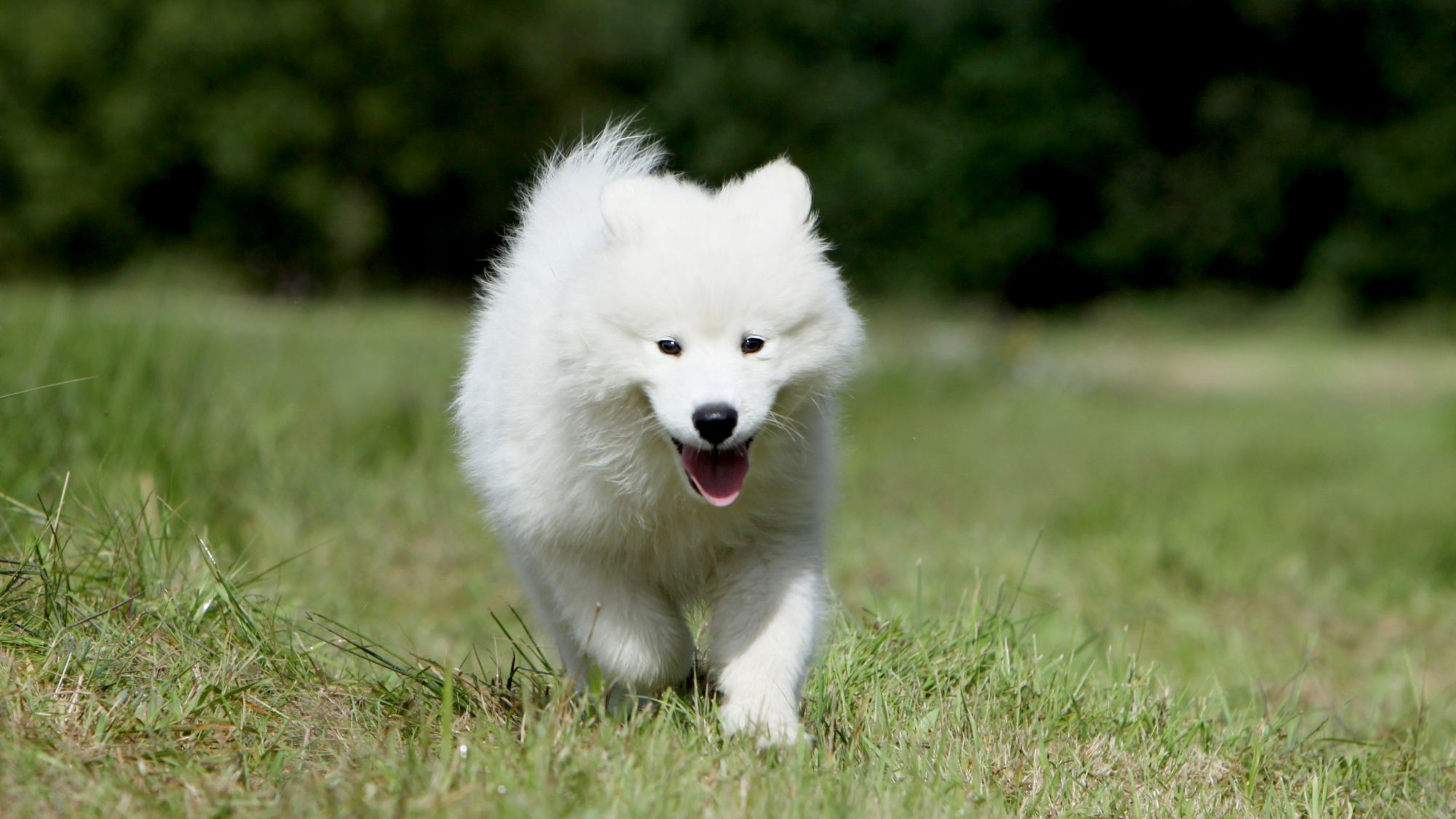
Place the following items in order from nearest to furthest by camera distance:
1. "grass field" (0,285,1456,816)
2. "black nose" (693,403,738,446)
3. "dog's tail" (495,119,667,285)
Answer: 1. "grass field" (0,285,1456,816)
2. "black nose" (693,403,738,446)
3. "dog's tail" (495,119,667,285)

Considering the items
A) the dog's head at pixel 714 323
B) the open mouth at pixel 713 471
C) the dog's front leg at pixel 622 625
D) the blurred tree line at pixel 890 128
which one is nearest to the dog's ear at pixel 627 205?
the dog's head at pixel 714 323

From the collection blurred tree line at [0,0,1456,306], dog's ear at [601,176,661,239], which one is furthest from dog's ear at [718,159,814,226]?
blurred tree line at [0,0,1456,306]

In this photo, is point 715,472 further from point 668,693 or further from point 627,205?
point 627,205

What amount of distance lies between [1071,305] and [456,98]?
11.9 meters

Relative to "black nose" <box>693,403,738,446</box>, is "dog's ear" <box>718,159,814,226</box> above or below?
above

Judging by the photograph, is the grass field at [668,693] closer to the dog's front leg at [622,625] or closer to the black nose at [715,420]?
the dog's front leg at [622,625]

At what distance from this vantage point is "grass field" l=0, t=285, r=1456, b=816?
8.68ft

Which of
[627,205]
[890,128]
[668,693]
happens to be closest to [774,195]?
[627,205]

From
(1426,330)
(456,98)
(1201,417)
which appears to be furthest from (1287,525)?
(456,98)

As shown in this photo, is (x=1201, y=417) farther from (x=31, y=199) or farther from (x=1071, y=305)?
(x=31, y=199)

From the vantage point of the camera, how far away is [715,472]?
117 inches

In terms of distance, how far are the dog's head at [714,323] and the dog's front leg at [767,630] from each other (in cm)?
41

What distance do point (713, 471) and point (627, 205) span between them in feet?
2.16

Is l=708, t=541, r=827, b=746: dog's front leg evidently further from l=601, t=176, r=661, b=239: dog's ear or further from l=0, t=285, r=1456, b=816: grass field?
l=601, t=176, r=661, b=239: dog's ear
